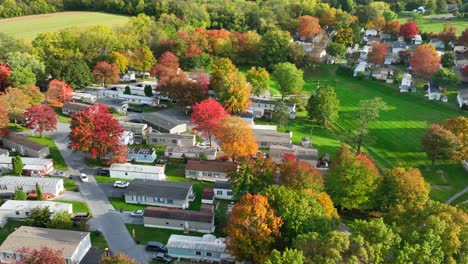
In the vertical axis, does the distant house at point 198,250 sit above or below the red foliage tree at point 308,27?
below

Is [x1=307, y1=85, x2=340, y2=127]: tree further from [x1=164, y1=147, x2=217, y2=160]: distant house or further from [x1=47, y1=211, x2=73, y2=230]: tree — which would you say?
[x1=47, y1=211, x2=73, y2=230]: tree

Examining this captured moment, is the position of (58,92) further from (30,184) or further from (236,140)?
(236,140)

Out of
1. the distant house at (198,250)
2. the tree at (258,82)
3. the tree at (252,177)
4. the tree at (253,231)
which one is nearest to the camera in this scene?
the tree at (253,231)

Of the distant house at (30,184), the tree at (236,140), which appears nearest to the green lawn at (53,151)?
Answer: the distant house at (30,184)

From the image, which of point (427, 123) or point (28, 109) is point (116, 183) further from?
point (427, 123)

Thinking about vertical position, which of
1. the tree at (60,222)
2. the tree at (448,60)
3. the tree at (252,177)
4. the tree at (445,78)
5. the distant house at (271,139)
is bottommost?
the tree at (60,222)

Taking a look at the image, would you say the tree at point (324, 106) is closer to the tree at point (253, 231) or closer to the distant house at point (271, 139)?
the distant house at point (271, 139)

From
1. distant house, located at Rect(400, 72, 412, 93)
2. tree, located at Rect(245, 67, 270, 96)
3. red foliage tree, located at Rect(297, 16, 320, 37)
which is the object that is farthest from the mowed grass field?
distant house, located at Rect(400, 72, 412, 93)
